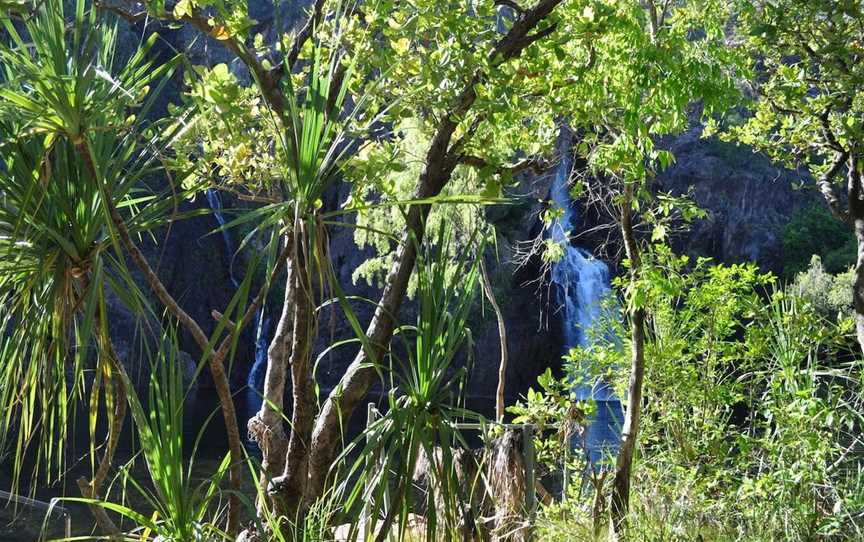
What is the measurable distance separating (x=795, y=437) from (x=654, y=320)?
151 cm

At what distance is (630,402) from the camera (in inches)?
190

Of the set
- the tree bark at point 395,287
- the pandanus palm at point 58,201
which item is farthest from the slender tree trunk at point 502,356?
the pandanus palm at point 58,201

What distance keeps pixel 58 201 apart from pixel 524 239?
19.0 meters

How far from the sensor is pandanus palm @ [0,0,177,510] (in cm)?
214

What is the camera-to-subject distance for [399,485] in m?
2.38

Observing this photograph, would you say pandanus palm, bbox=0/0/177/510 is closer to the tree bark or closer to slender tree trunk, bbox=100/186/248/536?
slender tree trunk, bbox=100/186/248/536

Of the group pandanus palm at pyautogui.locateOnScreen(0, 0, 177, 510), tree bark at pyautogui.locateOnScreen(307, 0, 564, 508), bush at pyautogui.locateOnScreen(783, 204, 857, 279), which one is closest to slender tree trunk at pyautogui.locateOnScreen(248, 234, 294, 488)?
tree bark at pyautogui.locateOnScreen(307, 0, 564, 508)

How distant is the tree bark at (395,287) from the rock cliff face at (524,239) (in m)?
17.1

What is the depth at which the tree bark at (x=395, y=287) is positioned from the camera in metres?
2.92

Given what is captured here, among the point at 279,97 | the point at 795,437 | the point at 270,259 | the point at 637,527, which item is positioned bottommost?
the point at 637,527

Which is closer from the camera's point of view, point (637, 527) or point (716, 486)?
point (637, 527)

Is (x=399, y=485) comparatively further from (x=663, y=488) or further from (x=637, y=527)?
(x=663, y=488)

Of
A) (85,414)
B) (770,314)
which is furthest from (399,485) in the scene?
(85,414)

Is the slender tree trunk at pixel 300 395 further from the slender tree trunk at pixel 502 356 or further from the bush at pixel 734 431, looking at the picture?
the slender tree trunk at pixel 502 356
